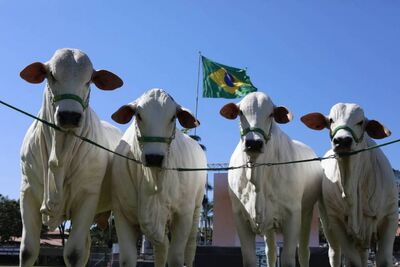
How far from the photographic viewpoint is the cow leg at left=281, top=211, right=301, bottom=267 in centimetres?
788

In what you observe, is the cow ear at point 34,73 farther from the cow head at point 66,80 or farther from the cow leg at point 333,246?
the cow leg at point 333,246

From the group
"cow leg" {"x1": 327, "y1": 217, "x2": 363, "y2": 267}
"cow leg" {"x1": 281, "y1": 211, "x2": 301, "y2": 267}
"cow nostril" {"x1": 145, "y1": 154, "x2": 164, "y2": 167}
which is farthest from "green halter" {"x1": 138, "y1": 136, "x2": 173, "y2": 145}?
"cow leg" {"x1": 327, "y1": 217, "x2": 363, "y2": 267}

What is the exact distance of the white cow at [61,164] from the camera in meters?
6.97

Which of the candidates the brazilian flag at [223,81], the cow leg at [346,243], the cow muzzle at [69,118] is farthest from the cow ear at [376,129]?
the brazilian flag at [223,81]

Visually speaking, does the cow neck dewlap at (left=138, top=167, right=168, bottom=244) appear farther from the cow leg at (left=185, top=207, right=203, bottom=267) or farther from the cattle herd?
the cow leg at (left=185, top=207, right=203, bottom=267)

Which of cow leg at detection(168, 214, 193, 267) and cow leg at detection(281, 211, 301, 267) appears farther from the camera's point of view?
cow leg at detection(281, 211, 301, 267)

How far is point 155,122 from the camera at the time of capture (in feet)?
23.5

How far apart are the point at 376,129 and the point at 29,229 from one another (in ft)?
16.9

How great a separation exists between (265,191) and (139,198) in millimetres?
1822

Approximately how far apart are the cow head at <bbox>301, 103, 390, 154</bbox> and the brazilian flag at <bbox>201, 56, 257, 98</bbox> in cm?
2032

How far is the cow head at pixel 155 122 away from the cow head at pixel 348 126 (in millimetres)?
2203

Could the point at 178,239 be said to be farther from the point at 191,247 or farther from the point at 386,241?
the point at 386,241

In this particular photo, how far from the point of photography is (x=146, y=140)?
710 centimetres

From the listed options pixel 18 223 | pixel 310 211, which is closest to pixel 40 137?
pixel 310 211
